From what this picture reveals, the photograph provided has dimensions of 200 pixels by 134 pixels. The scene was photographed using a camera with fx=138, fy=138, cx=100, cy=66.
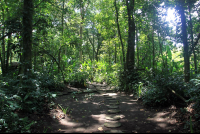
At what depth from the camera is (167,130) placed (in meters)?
2.78

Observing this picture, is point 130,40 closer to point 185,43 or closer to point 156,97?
point 185,43

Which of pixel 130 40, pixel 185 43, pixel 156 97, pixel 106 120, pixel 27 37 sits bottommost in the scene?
A: pixel 106 120

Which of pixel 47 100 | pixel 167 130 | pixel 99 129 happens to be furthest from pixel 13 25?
pixel 167 130

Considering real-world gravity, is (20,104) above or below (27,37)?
below

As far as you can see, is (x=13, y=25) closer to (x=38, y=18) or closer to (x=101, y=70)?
(x=38, y=18)

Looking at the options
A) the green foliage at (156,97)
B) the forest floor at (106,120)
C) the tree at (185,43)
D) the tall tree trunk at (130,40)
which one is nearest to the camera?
the forest floor at (106,120)

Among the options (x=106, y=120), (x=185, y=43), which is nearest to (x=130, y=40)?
(x=185, y=43)

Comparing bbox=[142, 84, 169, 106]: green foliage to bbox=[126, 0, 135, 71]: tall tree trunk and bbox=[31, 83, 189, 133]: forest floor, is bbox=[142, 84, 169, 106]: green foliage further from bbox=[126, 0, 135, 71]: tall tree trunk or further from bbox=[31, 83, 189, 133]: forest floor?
bbox=[126, 0, 135, 71]: tall tree trunk

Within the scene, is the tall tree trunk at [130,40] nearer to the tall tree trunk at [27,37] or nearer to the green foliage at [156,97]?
the green foliage at [156,97]

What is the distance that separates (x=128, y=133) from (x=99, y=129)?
640 millimetres

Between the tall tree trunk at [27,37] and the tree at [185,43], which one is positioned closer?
the tall tree trunk at [27,37]

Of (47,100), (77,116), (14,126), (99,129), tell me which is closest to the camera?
(14,126)

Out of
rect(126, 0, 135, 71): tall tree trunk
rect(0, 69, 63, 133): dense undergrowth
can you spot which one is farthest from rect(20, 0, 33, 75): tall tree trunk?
rect(126, 0, 135, 71): tall tree trunk

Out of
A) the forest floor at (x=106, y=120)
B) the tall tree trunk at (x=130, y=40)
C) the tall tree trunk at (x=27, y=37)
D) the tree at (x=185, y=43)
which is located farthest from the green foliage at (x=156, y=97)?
the tall tree trunk at (x=27, y=37)
